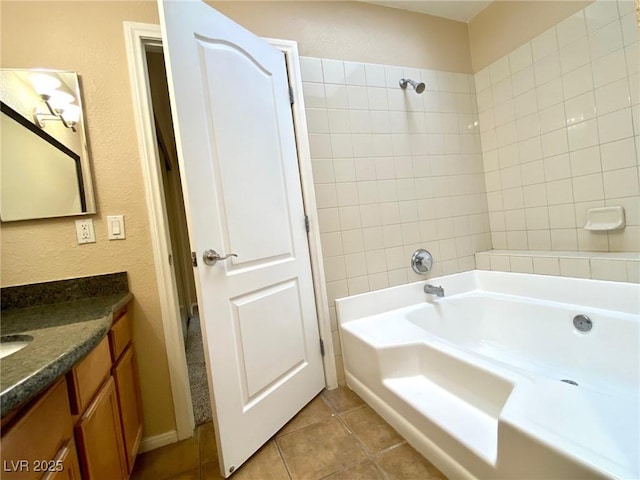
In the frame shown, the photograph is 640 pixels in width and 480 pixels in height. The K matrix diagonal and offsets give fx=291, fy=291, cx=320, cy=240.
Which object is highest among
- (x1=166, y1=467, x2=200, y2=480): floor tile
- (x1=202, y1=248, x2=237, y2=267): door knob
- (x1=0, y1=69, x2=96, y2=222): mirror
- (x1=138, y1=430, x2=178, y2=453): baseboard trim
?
(x1=0, y1=69, x2=96, y2=222): mirror

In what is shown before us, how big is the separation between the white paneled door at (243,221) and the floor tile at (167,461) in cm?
29

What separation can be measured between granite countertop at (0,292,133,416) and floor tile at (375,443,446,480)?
1.13 metres

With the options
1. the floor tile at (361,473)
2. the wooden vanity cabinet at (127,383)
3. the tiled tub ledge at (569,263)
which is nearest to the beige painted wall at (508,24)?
the tiled tub ledge at (569,263)

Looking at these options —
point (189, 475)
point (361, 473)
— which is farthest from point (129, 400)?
point (361, 473)

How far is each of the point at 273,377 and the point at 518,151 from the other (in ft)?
6.95

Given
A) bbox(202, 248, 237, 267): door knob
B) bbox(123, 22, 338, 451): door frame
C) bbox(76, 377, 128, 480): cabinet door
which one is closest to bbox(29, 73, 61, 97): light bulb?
bbox(123, 22, 338, 451): door frame

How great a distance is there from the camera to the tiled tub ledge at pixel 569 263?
1409 millimetres

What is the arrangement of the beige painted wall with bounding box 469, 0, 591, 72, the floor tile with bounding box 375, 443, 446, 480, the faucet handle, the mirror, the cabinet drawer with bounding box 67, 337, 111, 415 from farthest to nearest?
1. the faucet handle
2. the beige painted wall with bounding box 469, 0, 591, 72
3. the mirror
4. the floor tile with bounding box 375, 443, 446, 480
5. the cabinet drawer with bounding box 67, 337, 111, 415

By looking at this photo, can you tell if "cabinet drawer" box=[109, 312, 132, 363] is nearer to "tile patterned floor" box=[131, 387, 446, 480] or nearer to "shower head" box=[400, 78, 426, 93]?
"tile patterned floor" box=[131, 387, 446, 480]

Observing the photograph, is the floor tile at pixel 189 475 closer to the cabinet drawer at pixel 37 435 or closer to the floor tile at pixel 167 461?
the floor tile at pixel 167 461

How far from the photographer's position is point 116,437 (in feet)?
3.39

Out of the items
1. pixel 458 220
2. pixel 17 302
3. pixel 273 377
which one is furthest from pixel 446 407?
pixel 17 302

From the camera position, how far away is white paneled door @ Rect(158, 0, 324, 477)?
1165mm

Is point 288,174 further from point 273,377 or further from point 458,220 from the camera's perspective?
point 458,220
